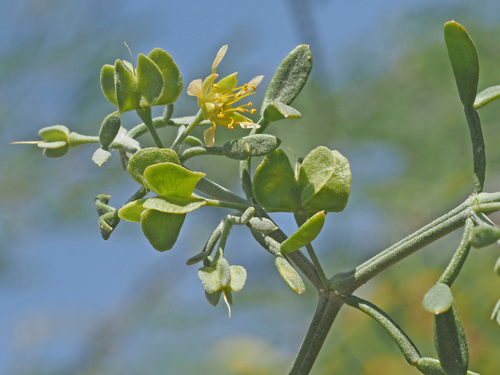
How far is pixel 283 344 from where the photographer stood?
9.97 ft

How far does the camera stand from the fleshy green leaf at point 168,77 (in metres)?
0.77

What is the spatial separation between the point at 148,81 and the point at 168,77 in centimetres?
3

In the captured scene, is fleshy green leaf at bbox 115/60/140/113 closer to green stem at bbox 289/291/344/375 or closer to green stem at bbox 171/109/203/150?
green stem at bbox 171/109/203/150

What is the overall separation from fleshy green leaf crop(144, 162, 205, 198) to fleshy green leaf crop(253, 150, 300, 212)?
0.07 m

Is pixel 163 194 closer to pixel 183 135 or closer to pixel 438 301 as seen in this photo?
pixel 183 135

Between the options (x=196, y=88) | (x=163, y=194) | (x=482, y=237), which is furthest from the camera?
(x=196, y=88)

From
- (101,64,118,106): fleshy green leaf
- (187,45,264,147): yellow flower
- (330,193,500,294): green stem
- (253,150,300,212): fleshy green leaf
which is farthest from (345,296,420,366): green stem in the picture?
(101,64,118,106): fleshy green leaf

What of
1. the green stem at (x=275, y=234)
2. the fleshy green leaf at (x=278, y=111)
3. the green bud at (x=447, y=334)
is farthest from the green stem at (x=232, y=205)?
the green bud at (x=447, y=334)

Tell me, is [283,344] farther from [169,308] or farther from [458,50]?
[458,50]

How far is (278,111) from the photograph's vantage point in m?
0.78

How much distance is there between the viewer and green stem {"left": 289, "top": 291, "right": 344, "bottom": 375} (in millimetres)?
752

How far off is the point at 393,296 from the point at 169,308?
1.25m

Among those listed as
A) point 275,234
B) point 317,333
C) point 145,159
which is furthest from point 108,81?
point 317,333

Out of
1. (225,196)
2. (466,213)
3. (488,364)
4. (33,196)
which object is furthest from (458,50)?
(33,196)
